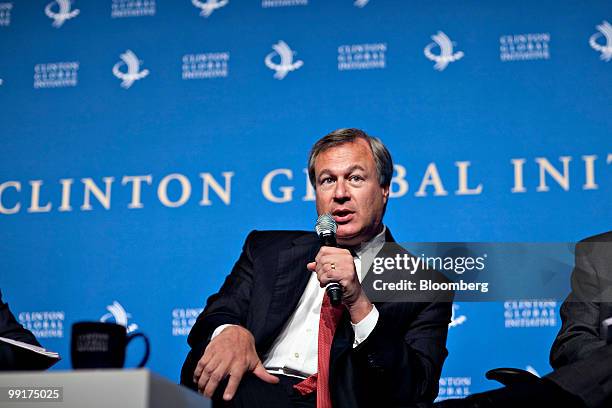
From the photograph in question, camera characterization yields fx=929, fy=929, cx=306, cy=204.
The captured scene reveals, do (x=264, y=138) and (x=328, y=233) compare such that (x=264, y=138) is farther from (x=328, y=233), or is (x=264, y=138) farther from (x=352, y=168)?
(x=328, y=233)

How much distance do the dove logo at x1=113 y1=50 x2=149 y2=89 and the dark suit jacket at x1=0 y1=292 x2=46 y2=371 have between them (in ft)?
4.18

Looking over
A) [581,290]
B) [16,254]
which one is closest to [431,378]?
[581,290]

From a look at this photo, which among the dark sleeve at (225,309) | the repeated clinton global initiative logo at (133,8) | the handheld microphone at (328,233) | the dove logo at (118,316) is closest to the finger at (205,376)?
the dark sleeve at (225,309)

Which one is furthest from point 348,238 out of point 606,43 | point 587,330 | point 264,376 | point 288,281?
point 606,43

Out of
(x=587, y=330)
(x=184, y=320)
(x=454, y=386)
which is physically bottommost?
(x=454, y=386)

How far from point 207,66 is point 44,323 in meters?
1.45

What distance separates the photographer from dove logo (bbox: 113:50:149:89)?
4.61m

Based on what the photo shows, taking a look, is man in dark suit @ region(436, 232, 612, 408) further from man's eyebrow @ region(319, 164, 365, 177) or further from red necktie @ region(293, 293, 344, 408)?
man's eyebrow @ region(319, 164, 365, 177)

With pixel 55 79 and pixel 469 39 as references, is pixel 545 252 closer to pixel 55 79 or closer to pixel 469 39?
pixel 469 39

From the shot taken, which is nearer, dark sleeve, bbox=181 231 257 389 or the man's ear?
dark sleeve, bbox=181 231 257 389

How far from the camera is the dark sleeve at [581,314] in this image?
10.9 ft

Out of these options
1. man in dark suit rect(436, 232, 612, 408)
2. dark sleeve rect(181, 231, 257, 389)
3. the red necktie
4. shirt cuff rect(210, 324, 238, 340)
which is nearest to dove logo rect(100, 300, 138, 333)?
dark sleeve rect(181, 231, 257, 389)

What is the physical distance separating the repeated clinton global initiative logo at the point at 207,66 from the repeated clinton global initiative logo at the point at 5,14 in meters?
1.03

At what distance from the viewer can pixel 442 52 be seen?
14.3 feet
